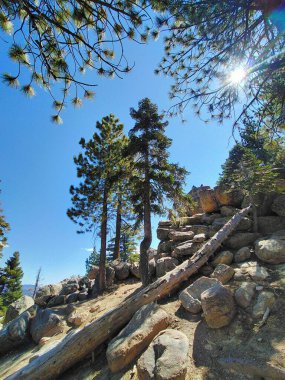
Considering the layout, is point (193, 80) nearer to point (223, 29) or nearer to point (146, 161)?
point (223, 29)

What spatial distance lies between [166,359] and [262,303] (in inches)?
122

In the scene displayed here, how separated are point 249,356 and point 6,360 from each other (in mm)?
10524

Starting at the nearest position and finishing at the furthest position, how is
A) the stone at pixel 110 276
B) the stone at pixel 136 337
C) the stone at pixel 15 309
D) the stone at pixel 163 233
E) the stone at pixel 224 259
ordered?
the stone at pixel 136 337 < the stone at pixel 224 259 < the stone at pixel 163 233 < the stone at pixel 110 276 < the stone at pixel 15 309

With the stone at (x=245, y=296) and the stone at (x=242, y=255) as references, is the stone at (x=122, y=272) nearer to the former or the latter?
the stone at (x=242, y=255)

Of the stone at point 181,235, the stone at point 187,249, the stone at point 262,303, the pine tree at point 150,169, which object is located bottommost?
the stone at point 262,303

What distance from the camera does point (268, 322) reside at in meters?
5.62

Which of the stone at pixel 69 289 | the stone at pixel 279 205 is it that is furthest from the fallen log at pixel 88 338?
the stone at pixel 69 289

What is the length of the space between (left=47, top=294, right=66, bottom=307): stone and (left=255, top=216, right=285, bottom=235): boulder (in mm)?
13072

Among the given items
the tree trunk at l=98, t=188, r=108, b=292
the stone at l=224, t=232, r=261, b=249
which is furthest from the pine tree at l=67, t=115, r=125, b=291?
the stone at l=224, t=232, r=261, b=249

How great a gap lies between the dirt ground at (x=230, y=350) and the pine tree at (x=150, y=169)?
6.83 meters

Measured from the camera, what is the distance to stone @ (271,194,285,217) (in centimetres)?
1255

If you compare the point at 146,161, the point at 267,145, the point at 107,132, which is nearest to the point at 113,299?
the point at 146,161

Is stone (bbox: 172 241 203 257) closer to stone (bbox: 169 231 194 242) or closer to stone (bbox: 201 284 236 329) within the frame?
stone (bbox: 169 231 194 242)

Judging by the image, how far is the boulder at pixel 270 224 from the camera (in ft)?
39.7
